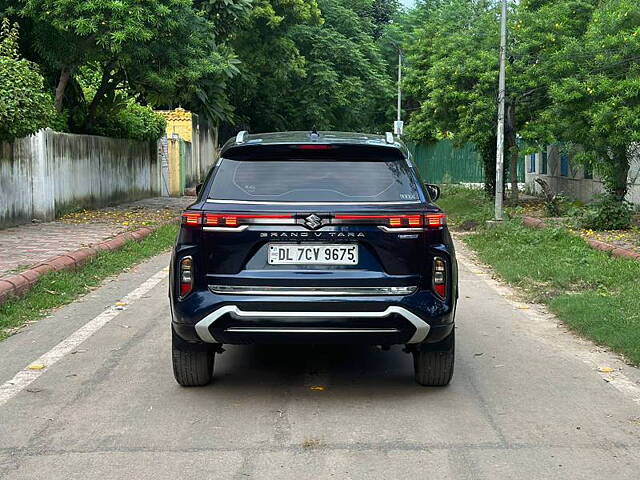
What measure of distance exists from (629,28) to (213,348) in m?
11.7

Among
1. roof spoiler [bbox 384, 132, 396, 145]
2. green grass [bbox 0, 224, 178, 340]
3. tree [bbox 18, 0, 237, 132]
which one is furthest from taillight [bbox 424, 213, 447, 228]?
tree [bbox 18, 0, 237, 132]

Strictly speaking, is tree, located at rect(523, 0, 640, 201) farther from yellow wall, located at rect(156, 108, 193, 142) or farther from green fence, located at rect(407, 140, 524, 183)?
green fence, located at rect(407, 140, 524, 183)

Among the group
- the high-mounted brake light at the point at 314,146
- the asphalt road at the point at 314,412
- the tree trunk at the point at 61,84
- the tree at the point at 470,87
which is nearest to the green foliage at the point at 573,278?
the asphalt road at the point at 314,412

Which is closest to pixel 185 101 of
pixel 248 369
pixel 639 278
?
pixel 639 278

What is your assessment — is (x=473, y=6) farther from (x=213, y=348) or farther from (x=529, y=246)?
(x=213, y=348)

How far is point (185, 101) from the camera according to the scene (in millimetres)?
19875

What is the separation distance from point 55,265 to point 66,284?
2.28ft

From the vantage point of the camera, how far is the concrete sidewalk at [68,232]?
10.9 meters

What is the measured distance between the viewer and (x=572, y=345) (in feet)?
23.1

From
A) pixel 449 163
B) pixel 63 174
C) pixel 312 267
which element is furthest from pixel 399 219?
pixel 449 163

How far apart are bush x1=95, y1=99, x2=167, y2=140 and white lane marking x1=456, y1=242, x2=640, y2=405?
1543 centimetres

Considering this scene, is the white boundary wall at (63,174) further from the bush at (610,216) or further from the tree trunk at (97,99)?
the bush at (610,216)

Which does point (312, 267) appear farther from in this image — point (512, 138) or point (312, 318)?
point (512, 138)

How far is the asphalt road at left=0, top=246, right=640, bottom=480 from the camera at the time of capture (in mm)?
4211
